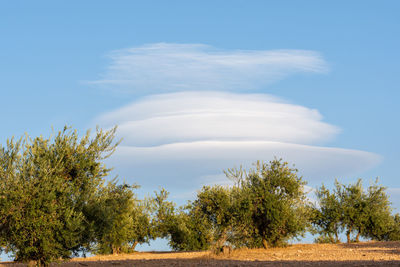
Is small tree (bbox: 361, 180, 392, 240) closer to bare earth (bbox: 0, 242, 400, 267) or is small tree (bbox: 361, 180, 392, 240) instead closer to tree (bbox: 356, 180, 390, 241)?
tree (bbox: 356, 180, 390, 241)

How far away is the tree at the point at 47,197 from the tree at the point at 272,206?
47.0ft

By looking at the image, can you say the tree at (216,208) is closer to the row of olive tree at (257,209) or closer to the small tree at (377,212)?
the row of olive tree at (257,209)

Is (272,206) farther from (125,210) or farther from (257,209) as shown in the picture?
(125,210)

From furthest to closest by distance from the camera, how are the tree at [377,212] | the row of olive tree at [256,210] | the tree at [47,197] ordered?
the tree at [377,212], the row of olive tree at [256,210], the tree at [47,197]

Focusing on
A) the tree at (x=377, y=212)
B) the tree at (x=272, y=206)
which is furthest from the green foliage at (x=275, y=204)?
the tree at (x=377, y=212)

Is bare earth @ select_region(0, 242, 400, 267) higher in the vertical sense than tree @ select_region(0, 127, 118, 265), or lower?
lower

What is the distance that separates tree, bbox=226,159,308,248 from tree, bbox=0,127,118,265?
1434 centimetres

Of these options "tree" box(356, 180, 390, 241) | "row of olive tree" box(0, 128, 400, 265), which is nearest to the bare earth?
"row of olive tree" box(0, 128, 400, 265)

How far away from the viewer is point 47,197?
27094mm

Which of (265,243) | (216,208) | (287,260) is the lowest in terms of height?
(287,260)

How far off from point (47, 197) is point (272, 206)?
64.0ft

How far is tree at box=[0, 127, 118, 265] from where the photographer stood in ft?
88.3

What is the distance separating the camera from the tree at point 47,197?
2692 cm

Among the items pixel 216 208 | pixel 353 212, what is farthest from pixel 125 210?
pixel 353 212
